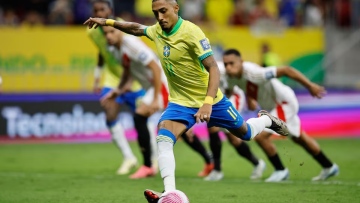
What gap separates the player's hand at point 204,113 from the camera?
8.72 meters

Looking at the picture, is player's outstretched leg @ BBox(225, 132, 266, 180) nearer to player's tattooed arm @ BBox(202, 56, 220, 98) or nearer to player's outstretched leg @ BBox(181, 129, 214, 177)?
player's outstretched leg @ BBox(181, 129, 214, 177)

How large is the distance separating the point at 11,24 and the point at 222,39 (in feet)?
19.1

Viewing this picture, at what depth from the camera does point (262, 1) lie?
82.3 ft

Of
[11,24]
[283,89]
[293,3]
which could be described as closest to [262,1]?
[293,3]

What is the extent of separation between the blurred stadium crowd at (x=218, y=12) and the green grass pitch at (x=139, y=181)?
19.9 ft

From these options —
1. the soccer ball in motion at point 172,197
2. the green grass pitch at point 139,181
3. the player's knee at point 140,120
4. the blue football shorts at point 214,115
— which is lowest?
the green grass pitch at point 139,181

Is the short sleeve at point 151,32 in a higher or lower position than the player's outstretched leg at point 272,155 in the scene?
higher

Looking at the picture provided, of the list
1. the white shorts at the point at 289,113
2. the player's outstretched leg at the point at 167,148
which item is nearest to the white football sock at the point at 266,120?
the player's outstretched leg at the point at 167,148

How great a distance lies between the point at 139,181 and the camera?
12.3m

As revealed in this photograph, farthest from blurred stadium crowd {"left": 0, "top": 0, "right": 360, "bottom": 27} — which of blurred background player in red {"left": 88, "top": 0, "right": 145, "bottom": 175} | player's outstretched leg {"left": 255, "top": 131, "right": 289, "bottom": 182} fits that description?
player's outstretched leg {"left": 255, "top": 131, "right": 289, "bottom": 182}

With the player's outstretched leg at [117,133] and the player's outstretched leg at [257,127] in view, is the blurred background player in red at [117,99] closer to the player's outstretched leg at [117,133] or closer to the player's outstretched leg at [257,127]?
the player's outstretched leg at [117,133]

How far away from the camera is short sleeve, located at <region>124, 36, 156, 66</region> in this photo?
42.3ft

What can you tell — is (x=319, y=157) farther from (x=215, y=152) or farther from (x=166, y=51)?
(x=166, y=51)

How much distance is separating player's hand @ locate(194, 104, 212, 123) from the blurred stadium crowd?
46.9 ft
